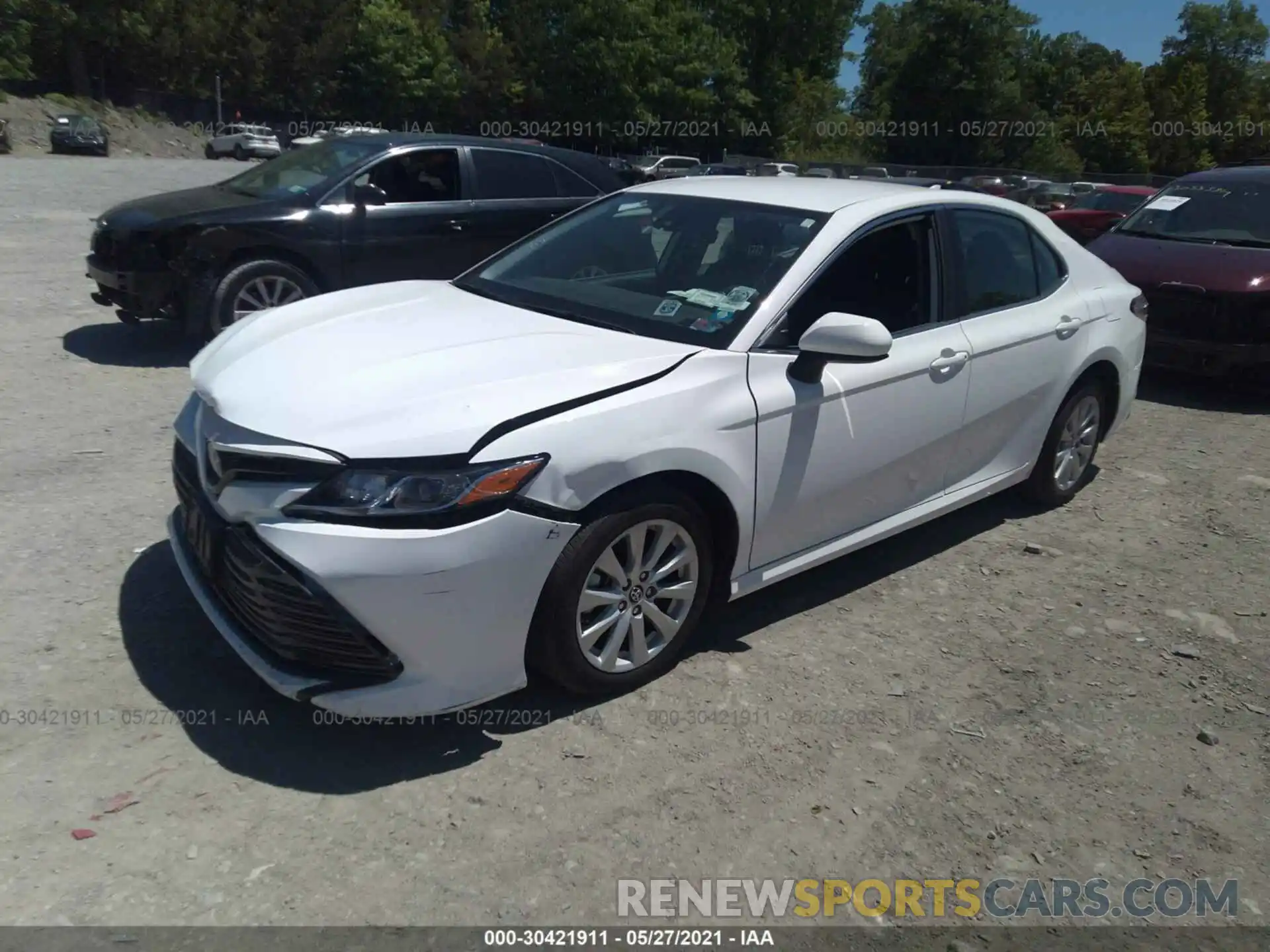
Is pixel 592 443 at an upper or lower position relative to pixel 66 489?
upper

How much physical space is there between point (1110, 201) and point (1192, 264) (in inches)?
475

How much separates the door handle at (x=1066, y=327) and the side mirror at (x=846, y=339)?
176cm

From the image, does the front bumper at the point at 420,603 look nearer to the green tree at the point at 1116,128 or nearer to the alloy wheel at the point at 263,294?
the alloy wheel at the point at 263,294

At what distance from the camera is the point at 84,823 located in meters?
3.01

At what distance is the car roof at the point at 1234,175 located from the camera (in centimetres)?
919

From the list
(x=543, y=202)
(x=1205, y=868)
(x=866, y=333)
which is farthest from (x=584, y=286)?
(x=543, y=202)

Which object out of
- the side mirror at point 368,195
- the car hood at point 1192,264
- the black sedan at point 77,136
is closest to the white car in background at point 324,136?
the side mirror at point 368,195

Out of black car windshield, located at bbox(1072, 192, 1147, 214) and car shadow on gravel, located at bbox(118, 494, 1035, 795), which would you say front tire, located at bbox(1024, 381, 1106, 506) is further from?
black car windshield, located at bbox(1072, 192, 1147, 214)

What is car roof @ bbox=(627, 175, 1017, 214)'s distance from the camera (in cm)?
455

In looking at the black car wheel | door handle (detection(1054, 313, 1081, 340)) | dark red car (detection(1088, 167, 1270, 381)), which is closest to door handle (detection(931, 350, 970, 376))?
door handle (detection(1054, 313, 1081, 340))

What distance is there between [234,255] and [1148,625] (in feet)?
20.0

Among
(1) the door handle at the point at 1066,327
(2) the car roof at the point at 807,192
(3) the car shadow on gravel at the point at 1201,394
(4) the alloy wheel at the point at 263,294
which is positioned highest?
(2) the car roof at the point at 807,192

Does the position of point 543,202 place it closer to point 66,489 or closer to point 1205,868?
point 66,489

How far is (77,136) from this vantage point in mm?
43781
